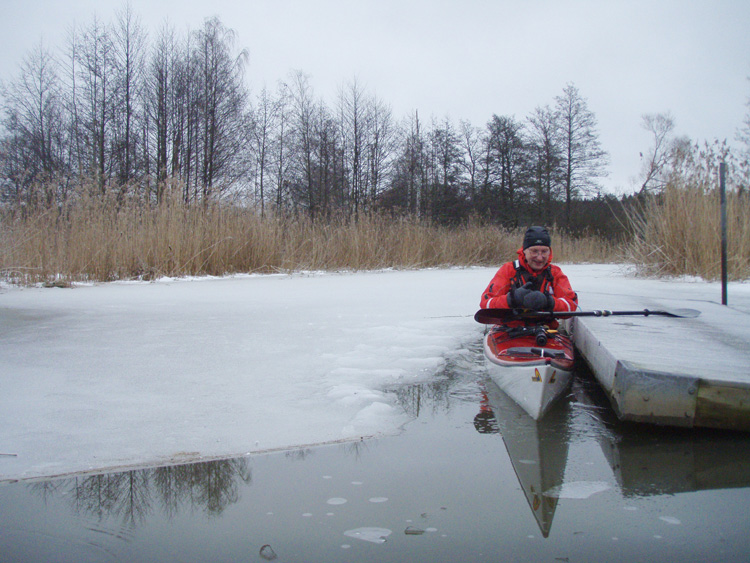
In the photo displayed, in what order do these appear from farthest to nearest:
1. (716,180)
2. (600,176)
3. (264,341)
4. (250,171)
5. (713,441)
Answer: (600,176)
(250,171)
(716,180)
(264,341)
(713,441)

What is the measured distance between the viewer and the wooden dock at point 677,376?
2.04m

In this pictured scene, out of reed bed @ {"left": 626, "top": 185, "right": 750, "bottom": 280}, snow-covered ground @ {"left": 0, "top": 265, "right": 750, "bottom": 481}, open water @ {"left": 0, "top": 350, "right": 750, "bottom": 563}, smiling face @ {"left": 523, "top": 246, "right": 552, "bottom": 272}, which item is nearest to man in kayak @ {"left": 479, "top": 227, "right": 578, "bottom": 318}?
smiling face @ {"left": 523, "top": 246, "right": 552, "bottom": 272}

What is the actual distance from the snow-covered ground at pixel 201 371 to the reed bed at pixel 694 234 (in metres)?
1.69

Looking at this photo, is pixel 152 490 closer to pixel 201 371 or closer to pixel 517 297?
pixel 201 371

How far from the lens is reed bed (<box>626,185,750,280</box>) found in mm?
7309

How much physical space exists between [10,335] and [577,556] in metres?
3.87

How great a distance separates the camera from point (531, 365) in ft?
8.12

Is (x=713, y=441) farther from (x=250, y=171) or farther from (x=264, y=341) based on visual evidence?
(x=250, y=171)

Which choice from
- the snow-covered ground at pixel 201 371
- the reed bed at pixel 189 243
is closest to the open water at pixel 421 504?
the snow-covered ground at pixel 201 371

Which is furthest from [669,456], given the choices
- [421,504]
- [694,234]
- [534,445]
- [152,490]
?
[694,234]

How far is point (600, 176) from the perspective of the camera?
3095 cm

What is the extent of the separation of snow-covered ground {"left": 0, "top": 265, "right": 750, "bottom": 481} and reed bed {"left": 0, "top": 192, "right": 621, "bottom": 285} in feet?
6.08

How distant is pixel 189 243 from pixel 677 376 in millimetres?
8285

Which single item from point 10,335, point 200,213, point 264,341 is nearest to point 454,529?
point 264,341
